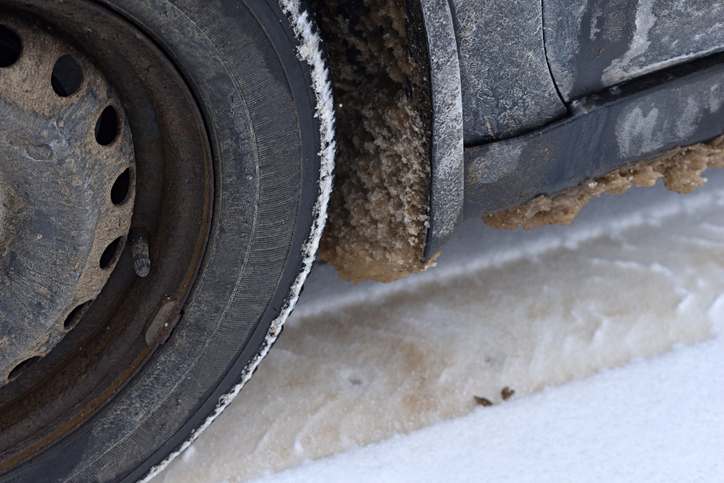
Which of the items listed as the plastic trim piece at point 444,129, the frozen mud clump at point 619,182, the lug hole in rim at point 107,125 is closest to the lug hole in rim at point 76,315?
the lug hole in rim at point 107,125

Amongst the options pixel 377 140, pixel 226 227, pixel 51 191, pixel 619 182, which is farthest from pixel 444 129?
pixel 51 191

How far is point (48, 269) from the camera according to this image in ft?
3.48

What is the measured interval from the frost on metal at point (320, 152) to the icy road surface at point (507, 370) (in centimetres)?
27

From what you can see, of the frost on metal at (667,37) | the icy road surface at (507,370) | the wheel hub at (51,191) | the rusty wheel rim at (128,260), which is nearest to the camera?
the wheel hub at (51,191)

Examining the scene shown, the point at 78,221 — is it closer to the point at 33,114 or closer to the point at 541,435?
the point at 33,114

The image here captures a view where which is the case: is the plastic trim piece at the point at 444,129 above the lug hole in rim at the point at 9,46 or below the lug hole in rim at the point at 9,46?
below

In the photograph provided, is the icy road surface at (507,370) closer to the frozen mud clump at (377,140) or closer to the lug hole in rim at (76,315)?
the frozen mud clump at (377,140)

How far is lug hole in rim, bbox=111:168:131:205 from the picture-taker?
1.12 metres

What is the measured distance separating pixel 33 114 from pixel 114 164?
0.53 feet

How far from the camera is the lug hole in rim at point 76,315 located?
1.18 m

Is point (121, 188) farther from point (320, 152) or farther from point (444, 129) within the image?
point (444, 129)

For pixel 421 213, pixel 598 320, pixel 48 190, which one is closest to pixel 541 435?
pixel 598 320

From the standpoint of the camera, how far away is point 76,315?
46.5 inches

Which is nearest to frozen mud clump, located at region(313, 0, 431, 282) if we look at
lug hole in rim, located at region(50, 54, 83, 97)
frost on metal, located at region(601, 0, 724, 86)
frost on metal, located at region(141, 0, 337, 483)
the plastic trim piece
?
the plastic trim piece
